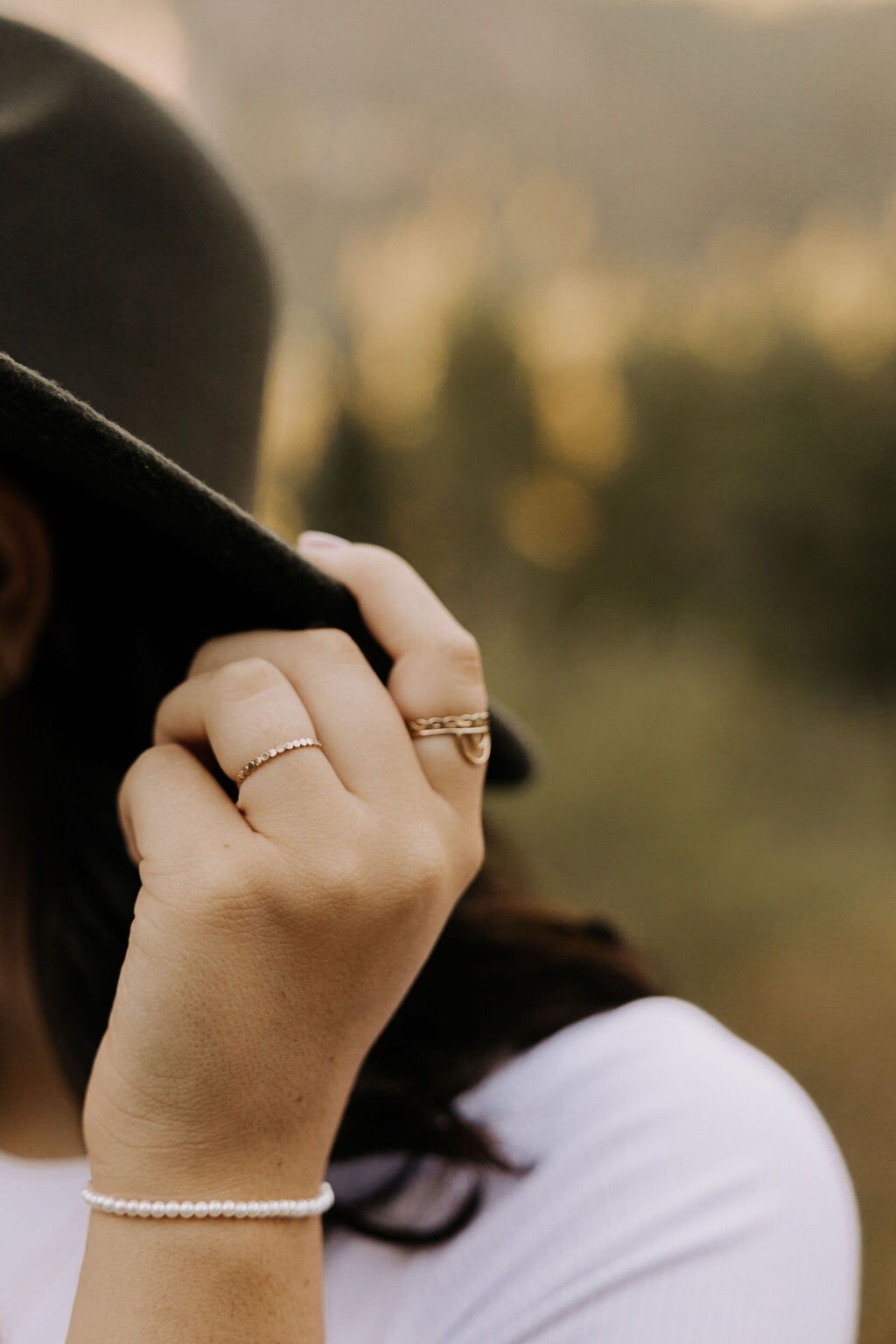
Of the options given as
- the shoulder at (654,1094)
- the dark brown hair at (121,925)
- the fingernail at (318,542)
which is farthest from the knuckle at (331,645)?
the shoulder at (654,1094)

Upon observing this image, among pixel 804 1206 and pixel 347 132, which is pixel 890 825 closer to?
pixel 804 1206

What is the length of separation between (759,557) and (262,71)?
3.63 meters

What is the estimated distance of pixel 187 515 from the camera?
0.66 meters

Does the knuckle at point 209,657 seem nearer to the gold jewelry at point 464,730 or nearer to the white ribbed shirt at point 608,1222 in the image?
the gold jewelry at point 464,730

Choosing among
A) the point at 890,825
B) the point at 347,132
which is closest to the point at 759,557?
the point at 890,825

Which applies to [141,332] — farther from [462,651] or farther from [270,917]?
[270,917]

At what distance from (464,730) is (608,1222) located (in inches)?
19.0

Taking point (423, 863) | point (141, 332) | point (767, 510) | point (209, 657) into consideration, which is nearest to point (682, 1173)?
point (423, 863)

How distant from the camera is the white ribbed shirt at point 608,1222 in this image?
0.78m

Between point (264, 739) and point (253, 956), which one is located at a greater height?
point (264, 739)

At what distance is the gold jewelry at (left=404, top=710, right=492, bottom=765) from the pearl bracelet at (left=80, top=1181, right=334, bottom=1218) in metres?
0.36

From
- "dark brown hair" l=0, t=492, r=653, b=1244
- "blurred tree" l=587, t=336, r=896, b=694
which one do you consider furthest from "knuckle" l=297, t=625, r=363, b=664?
"blurred tree" l=587, t=336, r=896, b=694

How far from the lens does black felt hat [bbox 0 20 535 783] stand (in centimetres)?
64

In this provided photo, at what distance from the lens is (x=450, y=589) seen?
463cm
